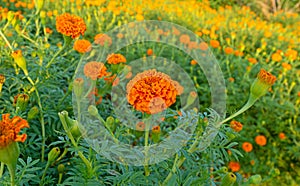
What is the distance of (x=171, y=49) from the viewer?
2.90m

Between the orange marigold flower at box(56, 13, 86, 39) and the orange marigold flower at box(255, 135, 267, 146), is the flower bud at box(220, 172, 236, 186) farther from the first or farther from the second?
the orange marigold flower at box(255, 135, 267, 146)

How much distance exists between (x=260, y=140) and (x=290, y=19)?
382 centimetres

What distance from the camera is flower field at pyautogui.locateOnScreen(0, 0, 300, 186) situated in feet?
3.05

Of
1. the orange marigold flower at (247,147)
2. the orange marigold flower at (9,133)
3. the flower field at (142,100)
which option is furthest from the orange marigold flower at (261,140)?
the orange marigold flower at (9,133)

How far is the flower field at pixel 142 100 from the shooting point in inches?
36.6

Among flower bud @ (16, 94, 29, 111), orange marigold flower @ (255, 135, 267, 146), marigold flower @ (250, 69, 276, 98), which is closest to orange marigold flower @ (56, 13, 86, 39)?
flower bud @ (16, 94, 29, 111)

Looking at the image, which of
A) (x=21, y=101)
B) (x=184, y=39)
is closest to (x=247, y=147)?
(x=184, y=39)

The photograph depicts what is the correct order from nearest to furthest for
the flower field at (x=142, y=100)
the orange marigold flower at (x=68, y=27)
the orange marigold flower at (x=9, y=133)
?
1. the orange marigold flower at (x=9, y=133)
2. the flower field at (x=142, y=100)
3. the orange marigold flower at (x=68, y=27)

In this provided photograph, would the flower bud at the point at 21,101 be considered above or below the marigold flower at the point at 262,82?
below

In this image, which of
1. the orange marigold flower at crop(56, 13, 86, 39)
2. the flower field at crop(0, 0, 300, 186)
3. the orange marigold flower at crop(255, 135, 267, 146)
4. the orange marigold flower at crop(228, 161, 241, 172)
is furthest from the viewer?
the orange marigold flower at crop(255, 135, 267, 146)

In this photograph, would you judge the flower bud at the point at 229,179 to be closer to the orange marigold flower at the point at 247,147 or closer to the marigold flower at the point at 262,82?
the marigold flower at the point at 262,82

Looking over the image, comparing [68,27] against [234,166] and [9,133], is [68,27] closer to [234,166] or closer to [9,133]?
[9,133]

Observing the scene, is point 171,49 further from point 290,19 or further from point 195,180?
point 290,19

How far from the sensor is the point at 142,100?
0.83 metres
